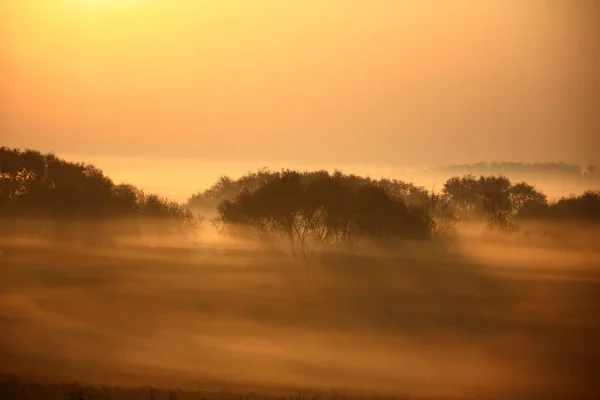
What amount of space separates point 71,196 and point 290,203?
4.13 m

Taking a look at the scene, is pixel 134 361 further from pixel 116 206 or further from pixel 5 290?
pixel 116 206

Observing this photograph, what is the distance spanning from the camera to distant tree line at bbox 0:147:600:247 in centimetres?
1606

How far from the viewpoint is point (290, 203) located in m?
16.1

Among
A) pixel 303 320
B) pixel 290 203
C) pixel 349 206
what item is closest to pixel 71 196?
pixel 290 203

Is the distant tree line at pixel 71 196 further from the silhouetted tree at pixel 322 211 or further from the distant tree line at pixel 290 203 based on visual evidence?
the silhouetted tree at pixel 322 211

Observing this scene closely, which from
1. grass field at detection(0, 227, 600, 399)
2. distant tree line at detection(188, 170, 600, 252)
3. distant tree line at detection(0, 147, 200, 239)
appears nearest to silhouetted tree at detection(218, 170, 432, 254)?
distant tree line at detection(188, 170, 600, 252)

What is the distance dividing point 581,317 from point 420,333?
2.53 meters

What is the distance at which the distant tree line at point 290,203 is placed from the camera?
1606cm

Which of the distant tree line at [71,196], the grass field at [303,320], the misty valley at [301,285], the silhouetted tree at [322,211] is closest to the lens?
the grass field at [303,320]

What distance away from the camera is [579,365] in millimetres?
13227

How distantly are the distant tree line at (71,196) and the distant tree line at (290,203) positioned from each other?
0.02m

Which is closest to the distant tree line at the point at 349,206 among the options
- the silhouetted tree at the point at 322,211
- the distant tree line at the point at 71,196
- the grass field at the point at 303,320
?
the silhouetted tree at the point at 322,211

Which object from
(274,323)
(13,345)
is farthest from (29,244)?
(274,323)

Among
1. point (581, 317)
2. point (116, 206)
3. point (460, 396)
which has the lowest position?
point (460, 396)
